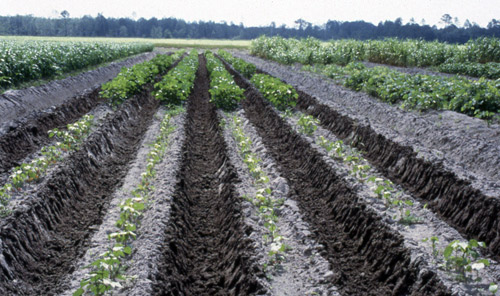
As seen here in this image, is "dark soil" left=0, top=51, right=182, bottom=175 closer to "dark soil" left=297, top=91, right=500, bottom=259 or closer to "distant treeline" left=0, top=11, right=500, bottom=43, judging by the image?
"dark soil" left=297, top=91, right=500, bottom=259

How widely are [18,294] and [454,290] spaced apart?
15.0 feet

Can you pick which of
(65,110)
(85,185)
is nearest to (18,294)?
(85,185)

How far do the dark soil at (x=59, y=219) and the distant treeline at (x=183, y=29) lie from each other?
3214 inches

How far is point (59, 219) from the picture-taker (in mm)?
5855

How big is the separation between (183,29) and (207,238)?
133 metres

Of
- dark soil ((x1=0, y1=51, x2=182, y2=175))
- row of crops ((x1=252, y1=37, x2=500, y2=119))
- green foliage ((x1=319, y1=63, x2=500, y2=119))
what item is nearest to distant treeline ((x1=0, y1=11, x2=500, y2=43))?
row of crops ((x1=252, y1=37, x2=500, y2=119))

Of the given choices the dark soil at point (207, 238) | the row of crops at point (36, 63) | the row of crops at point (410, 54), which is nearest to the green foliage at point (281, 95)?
the dark soil at point (207, 238)

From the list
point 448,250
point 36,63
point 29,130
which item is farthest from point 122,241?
point 36,63

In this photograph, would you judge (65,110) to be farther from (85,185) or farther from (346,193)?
(346,193)

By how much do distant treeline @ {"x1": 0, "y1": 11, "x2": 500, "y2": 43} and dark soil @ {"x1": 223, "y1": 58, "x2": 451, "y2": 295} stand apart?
80.1 meters

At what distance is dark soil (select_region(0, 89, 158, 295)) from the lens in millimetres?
4512

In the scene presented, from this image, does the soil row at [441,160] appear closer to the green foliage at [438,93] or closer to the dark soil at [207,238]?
the green foliage at [438,93]

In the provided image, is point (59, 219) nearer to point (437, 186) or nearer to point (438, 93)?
point (437, 186)

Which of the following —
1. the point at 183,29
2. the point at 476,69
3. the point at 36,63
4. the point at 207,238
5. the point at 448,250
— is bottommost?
the point at 207,238
